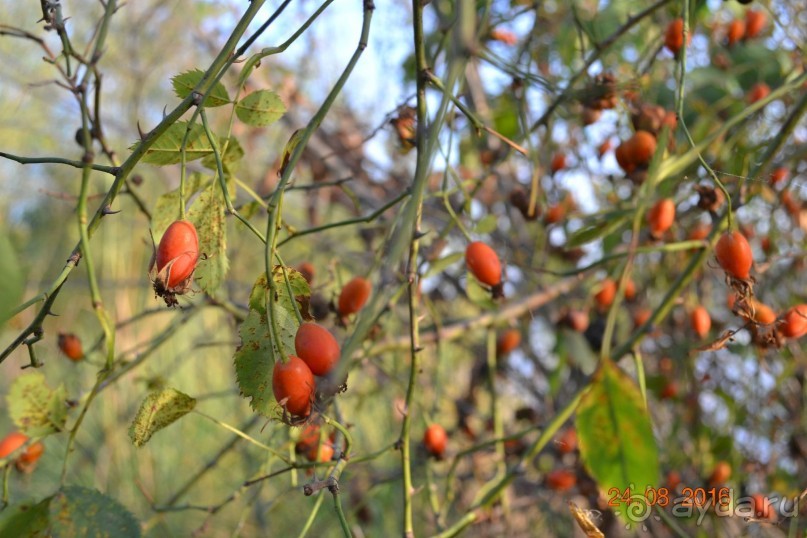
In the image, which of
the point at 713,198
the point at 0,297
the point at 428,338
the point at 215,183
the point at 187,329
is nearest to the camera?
the point at 0,297

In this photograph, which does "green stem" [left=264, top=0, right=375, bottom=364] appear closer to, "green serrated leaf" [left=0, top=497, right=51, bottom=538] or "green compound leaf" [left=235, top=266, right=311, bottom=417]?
"green compound leaf" [left=235, top=266, right=311, bottom=417]

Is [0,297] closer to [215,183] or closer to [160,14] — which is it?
[215,183]

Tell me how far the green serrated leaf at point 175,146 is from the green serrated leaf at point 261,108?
0.04 m

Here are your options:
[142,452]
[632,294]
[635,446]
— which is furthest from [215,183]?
[142,452]

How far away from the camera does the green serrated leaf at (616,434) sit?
0.47 m

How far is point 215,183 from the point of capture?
61 centimetres

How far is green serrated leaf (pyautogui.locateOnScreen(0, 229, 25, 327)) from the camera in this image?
400 mm

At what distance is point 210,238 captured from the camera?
595 millimetres

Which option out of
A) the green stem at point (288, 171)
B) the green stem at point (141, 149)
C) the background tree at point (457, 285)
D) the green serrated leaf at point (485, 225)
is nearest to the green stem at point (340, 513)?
the background tree at point (457, 285)

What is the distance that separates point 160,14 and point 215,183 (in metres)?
2.25

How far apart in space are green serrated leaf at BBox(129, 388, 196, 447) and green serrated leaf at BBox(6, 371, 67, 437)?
102 millimetres
